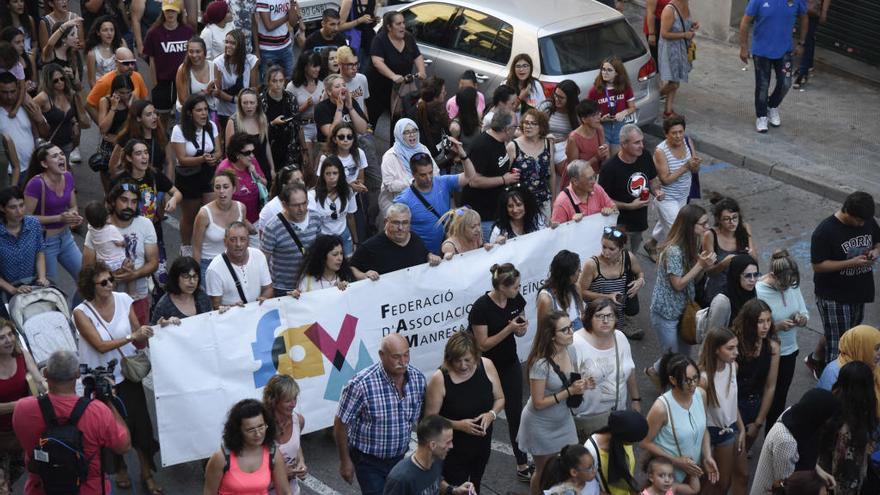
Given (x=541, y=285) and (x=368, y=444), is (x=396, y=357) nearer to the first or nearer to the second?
(x=368, y=444)

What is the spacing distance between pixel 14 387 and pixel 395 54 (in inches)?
281

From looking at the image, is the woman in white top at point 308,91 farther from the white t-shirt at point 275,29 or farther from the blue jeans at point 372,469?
the blue jeans at point 372,469

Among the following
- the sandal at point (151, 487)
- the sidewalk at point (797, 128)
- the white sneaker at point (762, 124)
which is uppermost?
the sandal at point (151, 487)

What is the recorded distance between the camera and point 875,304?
38.9ft

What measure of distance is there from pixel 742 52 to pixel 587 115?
175 inches

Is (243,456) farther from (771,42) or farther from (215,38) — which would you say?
(771,42)

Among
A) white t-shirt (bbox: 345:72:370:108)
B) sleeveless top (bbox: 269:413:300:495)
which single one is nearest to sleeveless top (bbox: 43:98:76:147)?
white t-shirt (bbox: 345:72:370:108)

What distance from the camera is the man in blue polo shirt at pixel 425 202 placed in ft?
35.5

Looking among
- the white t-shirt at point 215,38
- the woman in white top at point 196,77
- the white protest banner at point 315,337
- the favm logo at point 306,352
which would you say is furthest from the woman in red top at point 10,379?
the white t-shirt at point 215,38

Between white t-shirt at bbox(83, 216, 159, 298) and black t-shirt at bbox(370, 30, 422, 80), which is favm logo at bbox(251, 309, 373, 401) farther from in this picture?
black t-shirt at bbox(370, 30, 422, 80)

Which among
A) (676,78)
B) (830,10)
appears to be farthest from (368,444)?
(830,10)

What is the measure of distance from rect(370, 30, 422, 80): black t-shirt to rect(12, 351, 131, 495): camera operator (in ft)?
24.2

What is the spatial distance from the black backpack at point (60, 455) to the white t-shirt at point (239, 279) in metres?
1.93

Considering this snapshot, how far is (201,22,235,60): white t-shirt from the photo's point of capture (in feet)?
48.0
